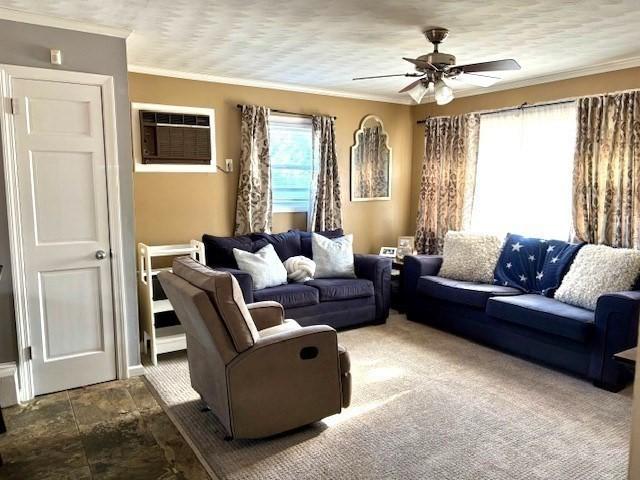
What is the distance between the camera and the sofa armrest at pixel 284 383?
2500 mm

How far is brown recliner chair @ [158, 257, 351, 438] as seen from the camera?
244cm

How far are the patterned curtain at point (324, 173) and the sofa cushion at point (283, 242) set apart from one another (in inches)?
16.1

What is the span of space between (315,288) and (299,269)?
286 mm

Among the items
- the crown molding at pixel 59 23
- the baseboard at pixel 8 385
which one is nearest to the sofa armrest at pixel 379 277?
the crown molding at pixel 59 23

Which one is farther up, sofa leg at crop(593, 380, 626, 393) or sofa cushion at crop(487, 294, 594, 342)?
sofa cushion at crop(487, 294, 594, 342)

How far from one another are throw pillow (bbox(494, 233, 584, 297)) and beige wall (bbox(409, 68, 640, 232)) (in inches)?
53.1

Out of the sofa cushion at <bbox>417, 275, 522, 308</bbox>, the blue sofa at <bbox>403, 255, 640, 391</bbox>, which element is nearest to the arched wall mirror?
the blue sofa at <bbox>403, 255, 640, 391</bbox>

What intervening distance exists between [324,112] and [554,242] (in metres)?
2.70

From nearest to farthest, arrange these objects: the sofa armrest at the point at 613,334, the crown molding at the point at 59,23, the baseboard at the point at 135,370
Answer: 1. the crown molding at the point at 59,23
2. the sofa armrest at the point at 613,334
3. the baseboard at the point at 135,370

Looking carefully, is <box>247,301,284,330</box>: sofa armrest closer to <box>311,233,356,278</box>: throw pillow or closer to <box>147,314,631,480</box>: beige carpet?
<box>147,314,631,480</box>: beige carpet

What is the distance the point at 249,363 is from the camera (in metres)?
2.49

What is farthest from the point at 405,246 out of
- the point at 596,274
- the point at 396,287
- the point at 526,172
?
the point at 596,274

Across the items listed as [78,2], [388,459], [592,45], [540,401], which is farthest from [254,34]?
[540,401]

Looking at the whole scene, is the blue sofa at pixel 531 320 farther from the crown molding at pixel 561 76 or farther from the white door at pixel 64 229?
the white door at pixel 64 229
